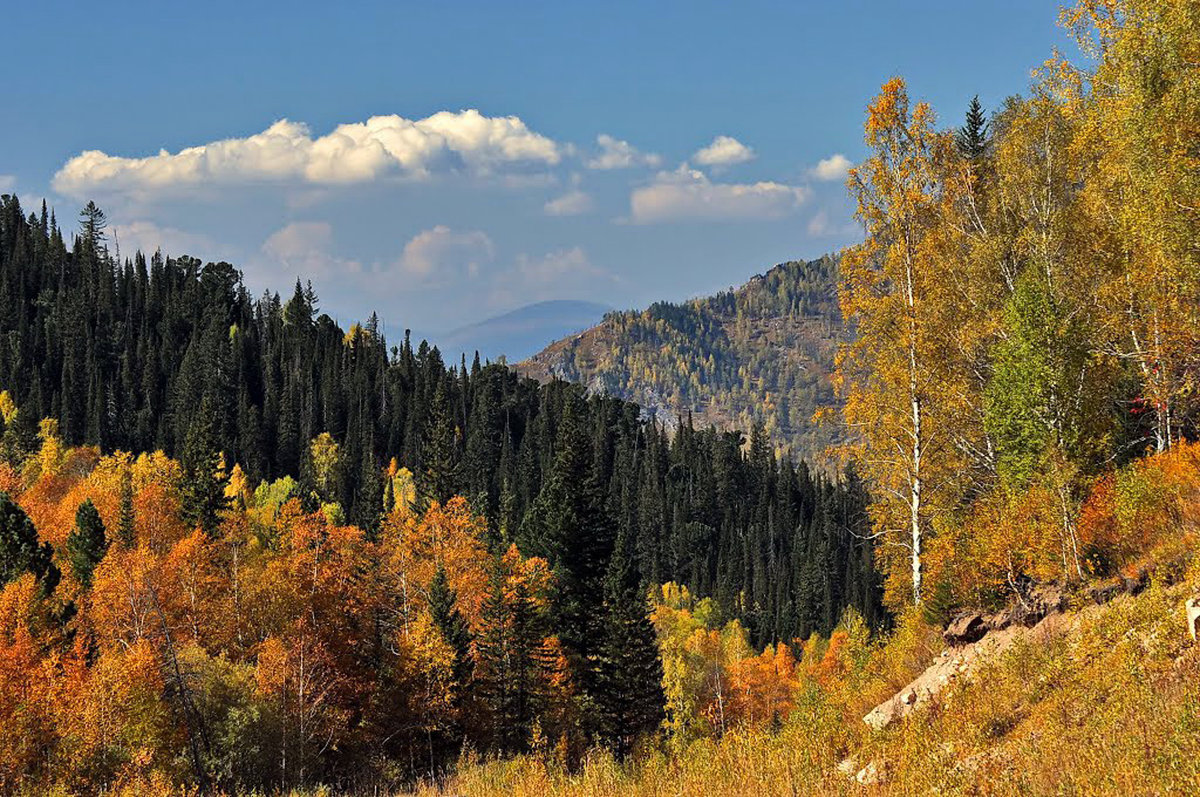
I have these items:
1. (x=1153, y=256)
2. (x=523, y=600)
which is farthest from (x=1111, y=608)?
(x=523, y=600)

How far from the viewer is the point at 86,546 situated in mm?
58281

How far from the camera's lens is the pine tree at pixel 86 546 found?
57.5 m

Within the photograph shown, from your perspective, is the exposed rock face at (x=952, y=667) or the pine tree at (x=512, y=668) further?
the pine tree at (x=512, y=668)

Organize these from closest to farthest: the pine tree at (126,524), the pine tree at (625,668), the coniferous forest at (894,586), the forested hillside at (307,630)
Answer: the coniferous forest at (894,586), the forested hillside at (307,630), the pine tree at (625,668), the pine tree at (126,524)

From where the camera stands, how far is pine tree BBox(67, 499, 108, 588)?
57.5 m

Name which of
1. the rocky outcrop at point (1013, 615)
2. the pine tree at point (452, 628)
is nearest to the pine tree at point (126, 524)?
the pine tree at point (452, 628)

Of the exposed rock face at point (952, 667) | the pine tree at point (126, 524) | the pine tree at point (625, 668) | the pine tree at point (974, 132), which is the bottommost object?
the pine tree at point (625, 668)

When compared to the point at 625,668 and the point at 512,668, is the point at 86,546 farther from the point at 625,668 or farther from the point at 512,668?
the point at 625,668

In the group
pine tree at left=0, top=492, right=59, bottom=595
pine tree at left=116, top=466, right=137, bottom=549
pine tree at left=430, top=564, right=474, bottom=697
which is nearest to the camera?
pine tree at left=430, top=564, right=474, bottom=697

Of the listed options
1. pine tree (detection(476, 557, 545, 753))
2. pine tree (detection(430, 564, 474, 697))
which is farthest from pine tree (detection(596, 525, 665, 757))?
pine tree (detection(430, 564, 474, 697))

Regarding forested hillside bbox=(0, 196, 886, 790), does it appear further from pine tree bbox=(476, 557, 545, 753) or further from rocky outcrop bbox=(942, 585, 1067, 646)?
rocky outcrop bbox=(942, 585, 1067, 646)

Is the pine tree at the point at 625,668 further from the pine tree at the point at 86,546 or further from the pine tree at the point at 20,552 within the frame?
the pine tree at the point at 86,546

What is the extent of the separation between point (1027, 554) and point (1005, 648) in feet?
9.16

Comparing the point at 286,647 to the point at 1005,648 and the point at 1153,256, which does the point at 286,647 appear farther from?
the point at 1153,256
